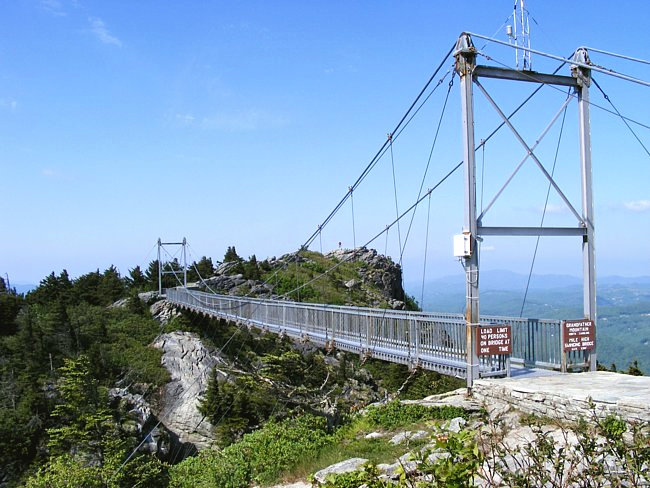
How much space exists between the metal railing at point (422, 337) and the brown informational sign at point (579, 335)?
0.46 ft

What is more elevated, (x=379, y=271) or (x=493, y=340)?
(x=379, y=271)

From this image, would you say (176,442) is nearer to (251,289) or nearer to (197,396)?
(197,396)

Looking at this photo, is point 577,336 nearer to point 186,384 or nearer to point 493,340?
point 493,340

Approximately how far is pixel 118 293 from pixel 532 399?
3111 centimetres

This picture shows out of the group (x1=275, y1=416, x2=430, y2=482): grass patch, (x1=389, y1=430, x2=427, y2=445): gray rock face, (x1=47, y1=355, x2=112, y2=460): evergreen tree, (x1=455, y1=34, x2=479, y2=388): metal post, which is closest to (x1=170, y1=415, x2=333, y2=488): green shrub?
(x1=275, y1=416, x2=430, y2=482): grass patch

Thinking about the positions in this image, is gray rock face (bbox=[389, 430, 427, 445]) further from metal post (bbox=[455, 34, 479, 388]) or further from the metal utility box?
the metal utility box

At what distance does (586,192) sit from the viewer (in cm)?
985

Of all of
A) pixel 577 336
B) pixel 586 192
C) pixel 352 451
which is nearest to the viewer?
pixel 352 451

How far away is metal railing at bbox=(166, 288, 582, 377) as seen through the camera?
9109mm

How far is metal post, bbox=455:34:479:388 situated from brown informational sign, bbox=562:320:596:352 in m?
1.77

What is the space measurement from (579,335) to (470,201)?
3046mm

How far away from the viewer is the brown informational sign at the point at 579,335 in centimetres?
924

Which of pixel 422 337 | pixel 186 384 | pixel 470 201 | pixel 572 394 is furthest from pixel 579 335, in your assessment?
pixel 186 384

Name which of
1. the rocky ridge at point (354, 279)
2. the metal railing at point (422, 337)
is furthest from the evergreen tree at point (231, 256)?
the metal railing at point (422, 337)
